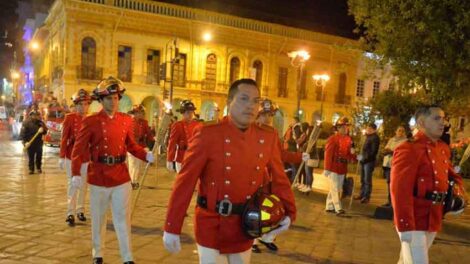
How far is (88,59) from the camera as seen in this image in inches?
1310

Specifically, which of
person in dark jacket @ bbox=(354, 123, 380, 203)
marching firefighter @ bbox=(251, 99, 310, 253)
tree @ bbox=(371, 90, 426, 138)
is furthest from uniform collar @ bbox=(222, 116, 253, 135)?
tree @ bbox=(371, 90, 426, 138)

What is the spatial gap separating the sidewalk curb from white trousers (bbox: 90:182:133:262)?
247 inches

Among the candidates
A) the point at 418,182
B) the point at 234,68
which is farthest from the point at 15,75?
the point at 418,182

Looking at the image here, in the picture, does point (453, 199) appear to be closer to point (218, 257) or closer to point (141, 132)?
point (218, 257)

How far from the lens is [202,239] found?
3469 millimetres

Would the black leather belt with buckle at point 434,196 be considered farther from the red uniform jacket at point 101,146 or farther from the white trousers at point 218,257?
the red uniform jacket at point 101,146

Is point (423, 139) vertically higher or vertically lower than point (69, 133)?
higher

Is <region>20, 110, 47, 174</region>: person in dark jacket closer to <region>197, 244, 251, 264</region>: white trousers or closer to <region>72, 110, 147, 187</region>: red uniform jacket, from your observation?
<region>72, 110, 147, 187</region>: red uniform jacket

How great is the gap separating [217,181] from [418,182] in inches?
86.3

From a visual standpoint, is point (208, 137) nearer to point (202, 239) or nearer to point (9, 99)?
point (202, 239)

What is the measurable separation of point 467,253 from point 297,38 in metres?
34.2

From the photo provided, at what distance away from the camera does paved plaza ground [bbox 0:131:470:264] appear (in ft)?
21.0

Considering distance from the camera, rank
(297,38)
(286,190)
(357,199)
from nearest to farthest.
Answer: (286,190), (357,199), (297,38)

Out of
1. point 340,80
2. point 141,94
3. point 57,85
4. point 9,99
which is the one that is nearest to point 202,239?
point 141,94
